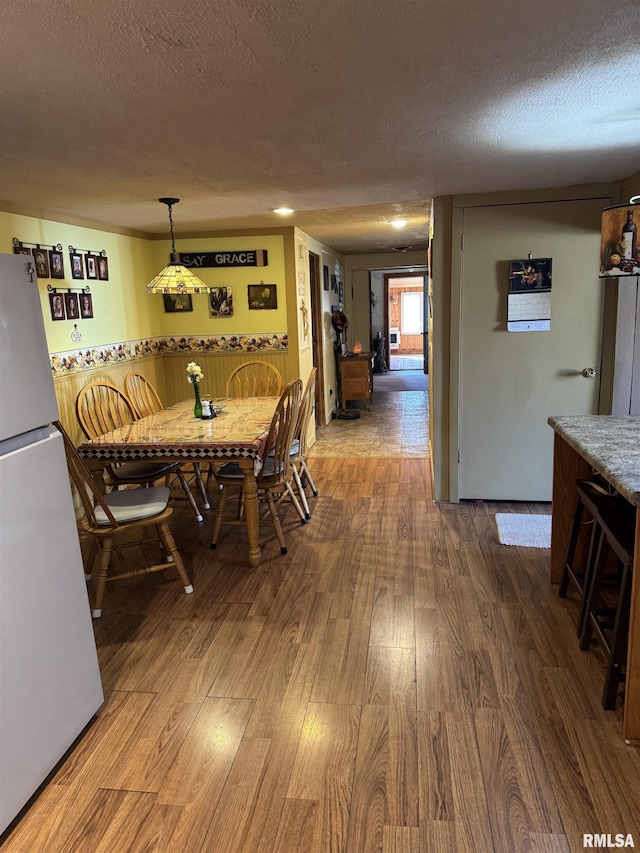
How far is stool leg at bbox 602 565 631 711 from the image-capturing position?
1.88 m

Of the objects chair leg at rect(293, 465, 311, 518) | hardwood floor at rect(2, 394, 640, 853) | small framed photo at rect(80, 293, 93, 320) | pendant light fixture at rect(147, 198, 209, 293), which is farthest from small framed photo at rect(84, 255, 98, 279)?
hardwood floor at rect(2, 394, 640, 853)

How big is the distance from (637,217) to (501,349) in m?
1.90

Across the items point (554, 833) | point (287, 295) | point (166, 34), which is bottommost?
point (554, 833)

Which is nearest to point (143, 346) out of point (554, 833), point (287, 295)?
point (287, 295)

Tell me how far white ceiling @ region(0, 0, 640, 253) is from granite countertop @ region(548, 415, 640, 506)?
1.21m

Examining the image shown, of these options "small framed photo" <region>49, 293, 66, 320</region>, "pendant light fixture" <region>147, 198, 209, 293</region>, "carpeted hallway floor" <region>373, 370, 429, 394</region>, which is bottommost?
"carpeted hallway floor" <region>373, 370, 429, 394</region>

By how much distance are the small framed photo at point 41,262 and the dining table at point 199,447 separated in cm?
113

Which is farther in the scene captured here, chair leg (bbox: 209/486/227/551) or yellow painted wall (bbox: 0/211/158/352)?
yellow painted wall (bbox: 0/211/158/352)

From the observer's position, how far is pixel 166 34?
1.40m

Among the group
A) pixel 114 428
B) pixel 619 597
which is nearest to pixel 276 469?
pixel 114 428

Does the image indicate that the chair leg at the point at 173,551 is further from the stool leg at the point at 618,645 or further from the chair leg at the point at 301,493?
the stool leg at the point at 618,645

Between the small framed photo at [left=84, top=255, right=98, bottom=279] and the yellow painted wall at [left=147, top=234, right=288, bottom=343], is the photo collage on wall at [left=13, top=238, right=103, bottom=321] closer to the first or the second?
the small framed photo at [left=84, top=255, right=98, bottom=279]

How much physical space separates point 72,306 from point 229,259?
1570 millimetres

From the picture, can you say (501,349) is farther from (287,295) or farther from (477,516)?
(287,295)
